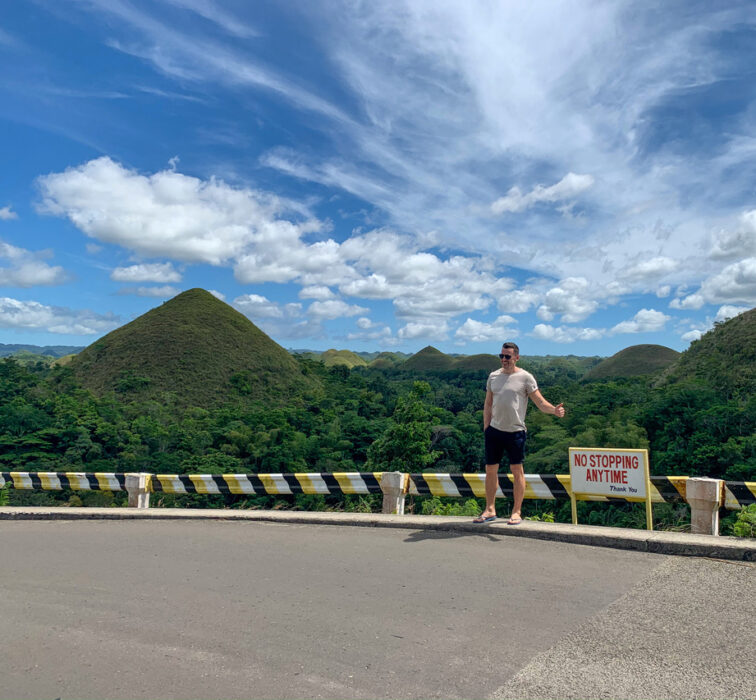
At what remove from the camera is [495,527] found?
21.9 feet

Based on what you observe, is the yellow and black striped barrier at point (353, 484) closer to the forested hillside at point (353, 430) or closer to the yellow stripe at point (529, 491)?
the yellow stripe at point (529, 491)

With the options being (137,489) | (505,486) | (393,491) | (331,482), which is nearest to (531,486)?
(505,486)

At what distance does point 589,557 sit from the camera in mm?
5613

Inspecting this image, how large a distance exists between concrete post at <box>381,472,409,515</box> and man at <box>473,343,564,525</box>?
1724 mm

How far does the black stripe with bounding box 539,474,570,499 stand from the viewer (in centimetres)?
746

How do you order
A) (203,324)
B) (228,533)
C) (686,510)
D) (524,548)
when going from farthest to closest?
(203,324) < (686,510) < (228,533) < (524,548)

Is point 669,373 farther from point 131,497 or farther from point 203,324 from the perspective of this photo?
point 203,324

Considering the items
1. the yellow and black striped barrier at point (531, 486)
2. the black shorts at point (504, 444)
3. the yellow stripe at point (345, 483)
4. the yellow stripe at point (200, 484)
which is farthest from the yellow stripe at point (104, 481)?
the black shorts at point (504, 444)

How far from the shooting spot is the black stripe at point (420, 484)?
28.1 feet

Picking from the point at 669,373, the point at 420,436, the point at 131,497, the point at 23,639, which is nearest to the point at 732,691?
the point at 23,639

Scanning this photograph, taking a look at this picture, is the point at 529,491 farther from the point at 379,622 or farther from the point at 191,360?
the point at 191,360

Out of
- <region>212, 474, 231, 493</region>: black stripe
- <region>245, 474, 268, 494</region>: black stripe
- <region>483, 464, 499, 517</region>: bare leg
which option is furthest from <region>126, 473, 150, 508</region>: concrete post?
<region>483, 464, 499, 517</region>: bare leg

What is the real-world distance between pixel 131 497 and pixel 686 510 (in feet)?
67.2

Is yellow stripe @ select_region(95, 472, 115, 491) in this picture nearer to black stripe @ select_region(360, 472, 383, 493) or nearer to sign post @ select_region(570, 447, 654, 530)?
black stripe @ select_region(360, 472, 383, 493)
